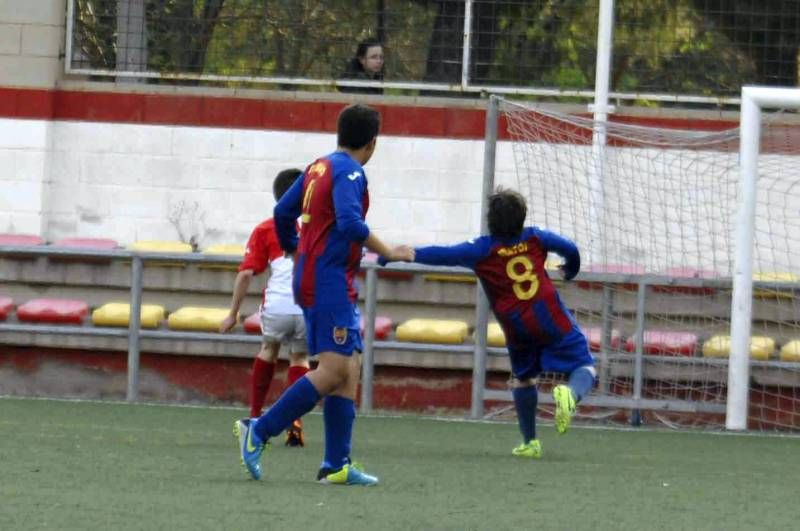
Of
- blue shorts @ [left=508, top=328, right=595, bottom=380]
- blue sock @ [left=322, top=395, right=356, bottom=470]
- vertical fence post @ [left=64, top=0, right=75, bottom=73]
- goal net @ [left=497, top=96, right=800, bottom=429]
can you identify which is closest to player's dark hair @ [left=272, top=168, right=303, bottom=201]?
blue shorts @ [left=508, top=328, right=595, bottom=380]

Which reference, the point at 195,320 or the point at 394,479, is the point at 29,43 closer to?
the point at 195,320

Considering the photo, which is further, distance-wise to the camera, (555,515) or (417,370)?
(417,370)

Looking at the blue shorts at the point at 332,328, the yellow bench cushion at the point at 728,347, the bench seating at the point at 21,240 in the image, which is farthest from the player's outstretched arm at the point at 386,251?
the bench seating at the point at 21,240

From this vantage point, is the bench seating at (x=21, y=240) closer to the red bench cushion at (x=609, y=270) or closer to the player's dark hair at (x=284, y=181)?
the red bench cushion at (x=609, y=270)

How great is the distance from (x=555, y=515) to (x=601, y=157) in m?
6.73

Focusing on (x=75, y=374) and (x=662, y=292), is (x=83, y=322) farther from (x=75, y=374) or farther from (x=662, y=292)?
(x=662, y=292)

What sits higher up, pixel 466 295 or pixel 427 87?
pixel 427 87

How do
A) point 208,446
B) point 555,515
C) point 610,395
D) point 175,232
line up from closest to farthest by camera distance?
point 555,515
point 208,446
point 610,395
point 175,232

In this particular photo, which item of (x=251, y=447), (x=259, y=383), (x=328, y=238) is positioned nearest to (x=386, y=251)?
(x=328, y=238)

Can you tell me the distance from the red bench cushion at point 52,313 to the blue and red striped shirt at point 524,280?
16.6 ft

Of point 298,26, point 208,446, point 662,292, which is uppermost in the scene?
point 298,26

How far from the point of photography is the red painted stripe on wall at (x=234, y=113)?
1435cm

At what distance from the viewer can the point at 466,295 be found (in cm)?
1375

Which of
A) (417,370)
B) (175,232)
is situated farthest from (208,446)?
(175,232)
